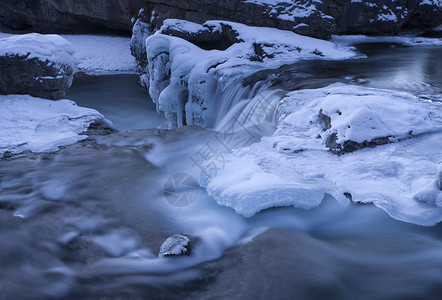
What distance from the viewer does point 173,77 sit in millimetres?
8398

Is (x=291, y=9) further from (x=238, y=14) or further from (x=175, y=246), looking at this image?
(x=175, y=246)

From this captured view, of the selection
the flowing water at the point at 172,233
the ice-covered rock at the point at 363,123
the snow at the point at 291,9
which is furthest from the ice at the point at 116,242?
the snow at the point at 291,9

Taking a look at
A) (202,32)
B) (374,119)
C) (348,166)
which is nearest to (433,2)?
(202,32)

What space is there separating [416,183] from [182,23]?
31.1 ft

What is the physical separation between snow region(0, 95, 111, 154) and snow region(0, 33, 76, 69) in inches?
34.0

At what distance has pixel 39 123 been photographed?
19.8 feet

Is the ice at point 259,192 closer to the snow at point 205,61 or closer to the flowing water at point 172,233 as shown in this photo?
the flowing water at point 172,233

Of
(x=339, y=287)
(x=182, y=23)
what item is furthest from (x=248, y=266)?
(x=182, y=23)

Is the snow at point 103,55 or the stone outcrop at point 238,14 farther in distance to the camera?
the snow at point 103,55

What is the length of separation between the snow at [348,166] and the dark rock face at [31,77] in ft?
15.8

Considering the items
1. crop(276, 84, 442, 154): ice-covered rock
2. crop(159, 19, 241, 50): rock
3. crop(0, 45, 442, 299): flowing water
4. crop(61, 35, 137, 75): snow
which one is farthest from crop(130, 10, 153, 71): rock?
crop(276, 84, 442, 154): ice-covered rock

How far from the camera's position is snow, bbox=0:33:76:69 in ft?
22.6

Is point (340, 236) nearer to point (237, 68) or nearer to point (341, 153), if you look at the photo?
point (341, 153)

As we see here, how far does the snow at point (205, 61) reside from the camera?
26.2ft
